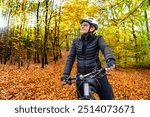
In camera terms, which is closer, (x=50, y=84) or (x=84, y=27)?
(x=84, y=27)

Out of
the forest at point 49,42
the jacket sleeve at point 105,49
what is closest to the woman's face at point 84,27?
the jacket sleeve at point 105,49

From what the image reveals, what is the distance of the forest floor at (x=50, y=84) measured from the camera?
7.73 m

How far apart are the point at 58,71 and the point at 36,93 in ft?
12.4

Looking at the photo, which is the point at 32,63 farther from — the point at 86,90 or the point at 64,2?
the point at 86,90

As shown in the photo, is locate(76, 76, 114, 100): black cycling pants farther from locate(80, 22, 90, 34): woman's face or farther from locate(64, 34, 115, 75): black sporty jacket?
locate(80, 22, 90, 34): woman's face

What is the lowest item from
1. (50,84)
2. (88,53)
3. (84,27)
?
(50,84)

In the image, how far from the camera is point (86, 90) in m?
2.86

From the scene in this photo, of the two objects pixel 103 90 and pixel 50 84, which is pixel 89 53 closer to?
pixel 103 90

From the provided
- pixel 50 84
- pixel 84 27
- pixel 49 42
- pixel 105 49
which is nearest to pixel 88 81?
pixel 105 49

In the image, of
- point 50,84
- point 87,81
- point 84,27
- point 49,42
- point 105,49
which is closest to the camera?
point 87,81

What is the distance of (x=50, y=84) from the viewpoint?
9.34m

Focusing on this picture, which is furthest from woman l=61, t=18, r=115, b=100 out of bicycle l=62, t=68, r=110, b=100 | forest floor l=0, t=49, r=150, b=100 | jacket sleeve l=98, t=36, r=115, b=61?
forest floor l=0, t=49, r=150, b=100

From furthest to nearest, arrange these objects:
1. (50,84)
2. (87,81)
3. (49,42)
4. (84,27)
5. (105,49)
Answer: (49,42) → (50,84) → (84,27) → (105,49) → (87,81)

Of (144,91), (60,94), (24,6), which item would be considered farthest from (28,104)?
(24,6)
